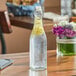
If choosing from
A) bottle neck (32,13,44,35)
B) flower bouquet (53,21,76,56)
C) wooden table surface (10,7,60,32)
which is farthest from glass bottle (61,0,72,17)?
bottle neck (32,13,44,35)

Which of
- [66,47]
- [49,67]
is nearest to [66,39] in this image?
[66,47]

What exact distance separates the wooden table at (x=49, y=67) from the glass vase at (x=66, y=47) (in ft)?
0.12

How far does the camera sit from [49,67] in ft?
4.57

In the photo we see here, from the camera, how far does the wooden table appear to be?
129 centimetres

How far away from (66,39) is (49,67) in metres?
0.26

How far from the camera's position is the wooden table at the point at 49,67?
1.29 m

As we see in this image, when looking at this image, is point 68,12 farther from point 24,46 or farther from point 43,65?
point 43,65

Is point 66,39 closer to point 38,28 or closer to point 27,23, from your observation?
point 38,28

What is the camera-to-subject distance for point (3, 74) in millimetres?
1279

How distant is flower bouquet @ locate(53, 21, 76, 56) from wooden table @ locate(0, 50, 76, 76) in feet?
0.14

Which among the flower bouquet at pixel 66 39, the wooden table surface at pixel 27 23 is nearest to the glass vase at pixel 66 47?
the flower bouquet at pixel 66 39

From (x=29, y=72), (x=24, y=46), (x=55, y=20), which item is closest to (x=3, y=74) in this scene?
(x=29, y=72)

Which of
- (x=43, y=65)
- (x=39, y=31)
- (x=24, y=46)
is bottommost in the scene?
(x=24, y=46)

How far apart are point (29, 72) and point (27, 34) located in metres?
2.23
